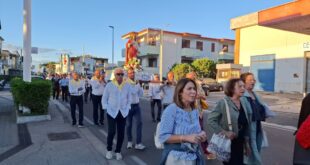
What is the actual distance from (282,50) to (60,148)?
26.5 meters

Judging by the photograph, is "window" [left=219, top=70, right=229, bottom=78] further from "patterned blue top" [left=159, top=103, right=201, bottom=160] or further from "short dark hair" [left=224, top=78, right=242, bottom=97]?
"patterned blue top" [left=159, top=103, right=201, bottom=160]

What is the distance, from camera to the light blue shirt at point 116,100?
6047 mm

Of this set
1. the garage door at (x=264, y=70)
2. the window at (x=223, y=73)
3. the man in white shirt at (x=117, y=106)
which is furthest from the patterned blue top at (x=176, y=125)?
the window at (x=223, y=73)

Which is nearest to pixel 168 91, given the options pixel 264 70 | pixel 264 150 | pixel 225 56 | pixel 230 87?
pixel 264 150

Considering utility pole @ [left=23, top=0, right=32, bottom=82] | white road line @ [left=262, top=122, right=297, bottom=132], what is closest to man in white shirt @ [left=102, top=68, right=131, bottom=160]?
white road line @ [left=262, top=122, right=297, bottom=132]

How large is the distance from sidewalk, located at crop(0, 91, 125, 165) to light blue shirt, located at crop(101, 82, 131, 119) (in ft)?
3.10

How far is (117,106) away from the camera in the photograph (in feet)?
19.9

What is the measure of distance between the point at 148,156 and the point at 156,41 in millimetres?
44390

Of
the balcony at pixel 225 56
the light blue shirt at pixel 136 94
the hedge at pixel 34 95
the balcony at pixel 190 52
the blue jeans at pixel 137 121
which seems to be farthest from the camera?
the balcony at pixel 225 56

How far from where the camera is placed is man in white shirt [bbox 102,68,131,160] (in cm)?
604

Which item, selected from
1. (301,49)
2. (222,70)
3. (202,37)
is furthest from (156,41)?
(301,49)

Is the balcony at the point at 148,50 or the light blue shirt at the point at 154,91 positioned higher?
the balcony at the point at 148,50

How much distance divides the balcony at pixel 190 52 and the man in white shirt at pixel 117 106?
45.4 m

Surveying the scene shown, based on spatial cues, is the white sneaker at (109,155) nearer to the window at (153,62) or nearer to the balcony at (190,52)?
the window at (153,62)
